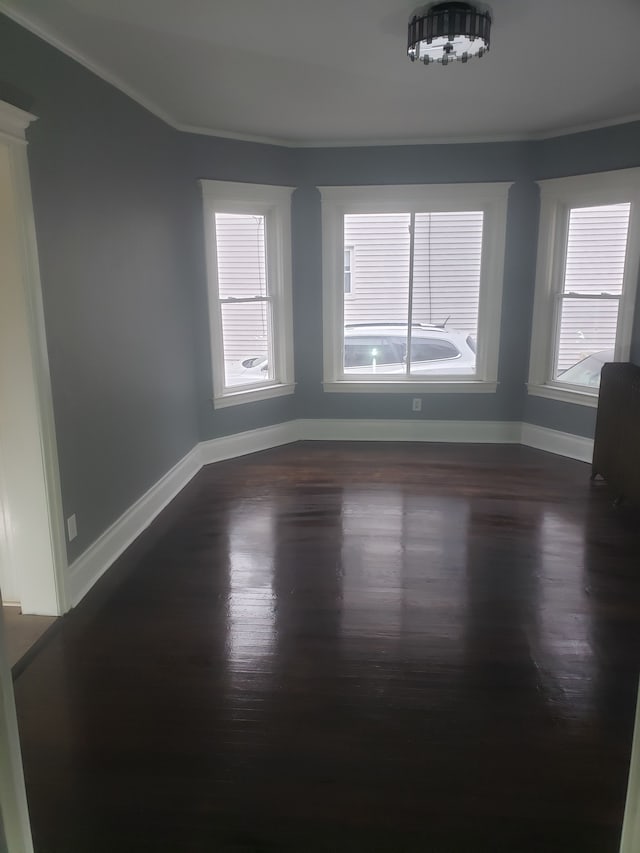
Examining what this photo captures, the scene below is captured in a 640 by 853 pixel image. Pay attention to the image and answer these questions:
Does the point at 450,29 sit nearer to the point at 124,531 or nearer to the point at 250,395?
the point at 124,531

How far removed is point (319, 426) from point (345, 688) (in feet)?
11.9

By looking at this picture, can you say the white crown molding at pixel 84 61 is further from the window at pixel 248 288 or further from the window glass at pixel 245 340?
the window glass at pixel 245 340

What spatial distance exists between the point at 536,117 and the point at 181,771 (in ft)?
15.0

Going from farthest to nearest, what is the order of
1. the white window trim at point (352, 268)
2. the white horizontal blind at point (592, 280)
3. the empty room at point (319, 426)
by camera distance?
the white window trim at point (352, 268) < the white horizontal blind at point (592, 280) < the empty room at point (319, 426)

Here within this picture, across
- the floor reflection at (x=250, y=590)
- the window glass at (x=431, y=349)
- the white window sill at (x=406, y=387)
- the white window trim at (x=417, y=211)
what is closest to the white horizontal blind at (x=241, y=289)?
the white window trim at (x=417, y=211)

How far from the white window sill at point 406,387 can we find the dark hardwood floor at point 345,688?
1.78m

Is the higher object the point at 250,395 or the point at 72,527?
the point at 250,395

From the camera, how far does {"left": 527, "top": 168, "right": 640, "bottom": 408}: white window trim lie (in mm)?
4602

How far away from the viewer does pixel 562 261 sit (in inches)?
202

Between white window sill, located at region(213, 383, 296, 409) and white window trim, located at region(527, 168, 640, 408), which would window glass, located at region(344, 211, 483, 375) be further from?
white window sill, located at region(213, 383, 296, 409)

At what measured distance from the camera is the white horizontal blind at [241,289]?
504 centimetres

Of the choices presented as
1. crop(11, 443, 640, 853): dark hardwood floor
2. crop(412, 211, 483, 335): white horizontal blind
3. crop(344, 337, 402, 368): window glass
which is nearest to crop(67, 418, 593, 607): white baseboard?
crop(11, 443, 640, 853): dark hardwood floor

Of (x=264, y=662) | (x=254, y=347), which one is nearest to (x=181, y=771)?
(x=264, y=662)

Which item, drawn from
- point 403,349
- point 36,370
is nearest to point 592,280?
point 403,349
